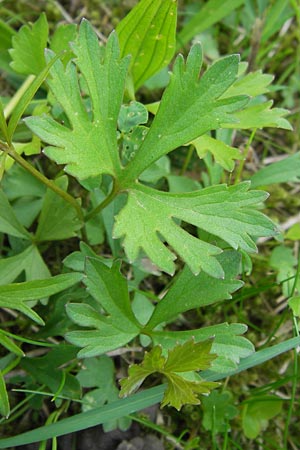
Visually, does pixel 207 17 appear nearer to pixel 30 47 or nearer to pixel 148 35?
pixel 148 35

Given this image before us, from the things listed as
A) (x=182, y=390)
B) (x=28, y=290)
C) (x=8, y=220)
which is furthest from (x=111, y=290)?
(x=8, y=220)

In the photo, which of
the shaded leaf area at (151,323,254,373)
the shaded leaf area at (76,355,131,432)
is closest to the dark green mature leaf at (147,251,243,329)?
the shaded leaf area at (151,323,254,373)

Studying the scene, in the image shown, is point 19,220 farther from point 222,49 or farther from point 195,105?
point 222,49

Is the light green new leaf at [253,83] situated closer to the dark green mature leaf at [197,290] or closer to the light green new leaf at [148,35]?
the light green new leaf at [148,35]

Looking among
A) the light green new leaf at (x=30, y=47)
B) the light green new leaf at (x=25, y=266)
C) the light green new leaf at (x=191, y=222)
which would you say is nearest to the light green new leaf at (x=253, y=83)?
the light green new leaf at (x=191, y=222)

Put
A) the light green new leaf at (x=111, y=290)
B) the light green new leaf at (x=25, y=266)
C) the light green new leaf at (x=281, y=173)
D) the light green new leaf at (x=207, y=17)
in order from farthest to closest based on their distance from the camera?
the light green new leaf at (x=207, y=17)
the light green new leaf at (x=281, y=173)
the light green new leaf at (x=25, y=266)
the light green new leaf at (x=111, y=290)

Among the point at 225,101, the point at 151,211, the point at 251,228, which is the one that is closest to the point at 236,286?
the point at 251,228
